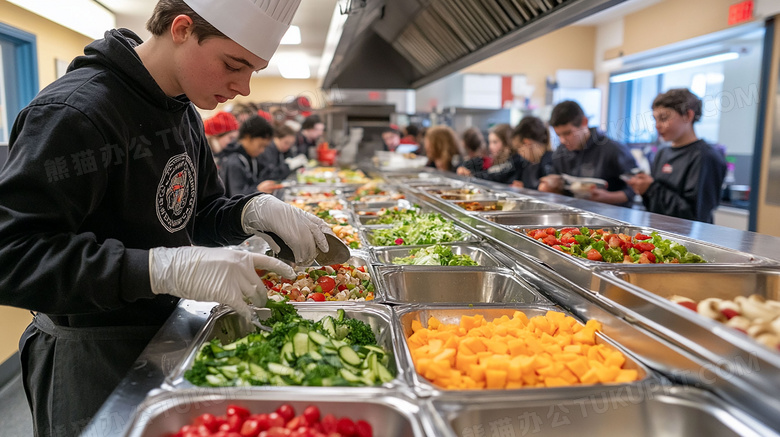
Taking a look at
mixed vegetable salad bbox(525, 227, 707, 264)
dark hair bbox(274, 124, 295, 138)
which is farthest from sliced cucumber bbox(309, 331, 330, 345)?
dark hair bbox(274, 124, 295, 138)

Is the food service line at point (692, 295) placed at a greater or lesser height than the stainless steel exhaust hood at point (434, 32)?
lesser

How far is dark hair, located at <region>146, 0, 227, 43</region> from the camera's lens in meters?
1.56

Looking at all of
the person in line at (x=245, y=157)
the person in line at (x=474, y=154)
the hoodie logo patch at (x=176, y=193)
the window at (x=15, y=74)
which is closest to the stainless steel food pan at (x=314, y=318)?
the hoodie logo patch at (x=176, y=193)

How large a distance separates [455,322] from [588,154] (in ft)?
12.5

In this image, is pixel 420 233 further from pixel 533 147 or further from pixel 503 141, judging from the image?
pixel 503 141

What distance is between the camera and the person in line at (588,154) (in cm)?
483

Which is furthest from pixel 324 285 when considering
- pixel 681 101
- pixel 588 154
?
pixel 588 154

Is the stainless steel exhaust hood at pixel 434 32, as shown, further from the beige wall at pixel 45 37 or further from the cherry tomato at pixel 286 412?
the beige wall at pixel 45 37

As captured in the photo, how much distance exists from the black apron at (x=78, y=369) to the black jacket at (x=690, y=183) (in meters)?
3.97

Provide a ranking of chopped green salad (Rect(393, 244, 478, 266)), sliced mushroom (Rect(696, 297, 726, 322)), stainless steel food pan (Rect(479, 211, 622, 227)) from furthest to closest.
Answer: stainless steel food pan (Rect(479, 211, 622, 227)), chopped green salad (Rect(393, 244, 478, 266)), sliced mushroom (Rect(696, 297, 726, 322))

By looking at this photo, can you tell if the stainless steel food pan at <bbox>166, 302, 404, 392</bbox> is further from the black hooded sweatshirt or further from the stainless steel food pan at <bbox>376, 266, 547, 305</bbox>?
the stainless steel food pan at <bbox>376, 266, 547, 305</bbox>

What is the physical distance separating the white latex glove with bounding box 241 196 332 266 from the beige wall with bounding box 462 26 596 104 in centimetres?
1037

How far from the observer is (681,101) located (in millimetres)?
4027

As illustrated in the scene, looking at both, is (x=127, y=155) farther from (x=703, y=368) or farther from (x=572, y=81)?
(x=572, y=81)
